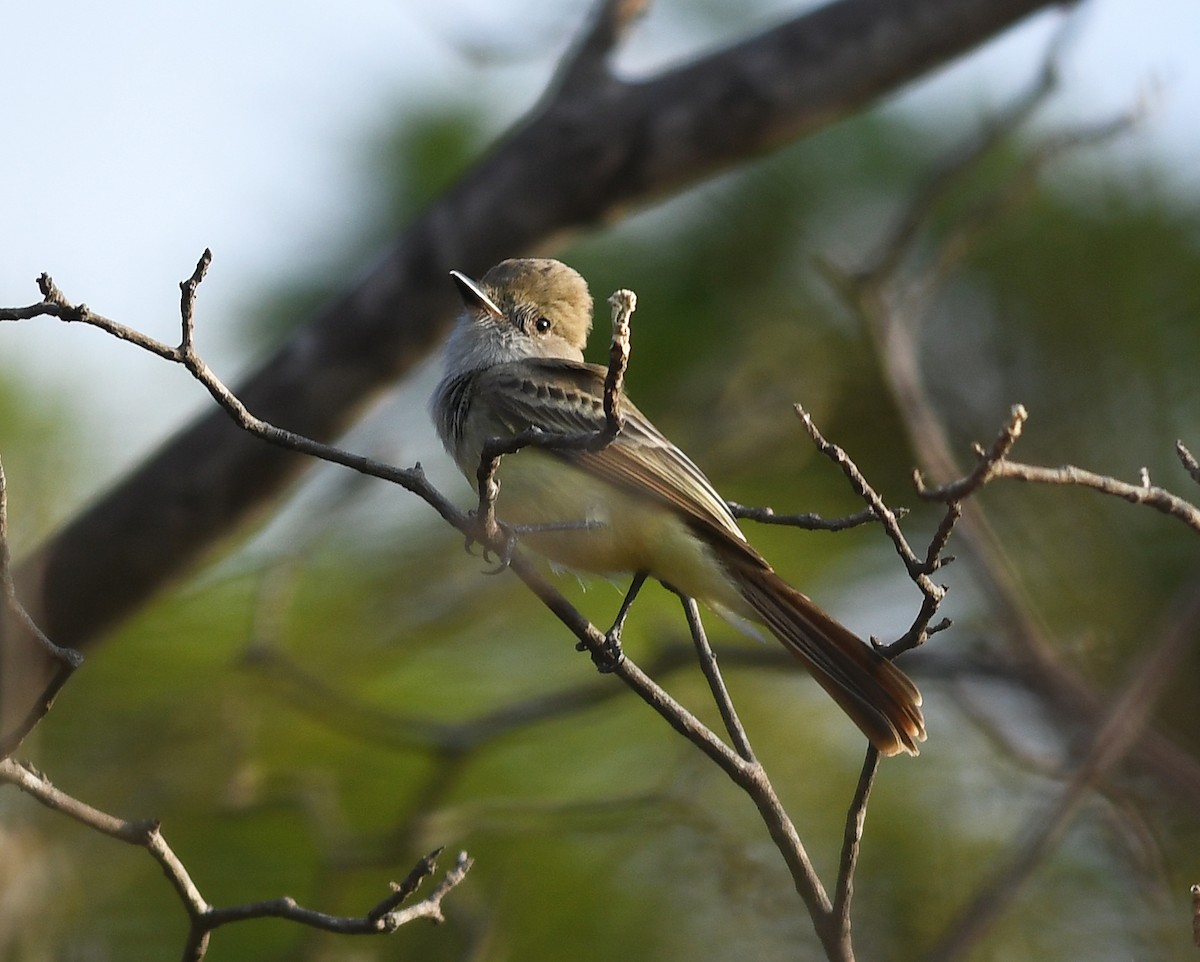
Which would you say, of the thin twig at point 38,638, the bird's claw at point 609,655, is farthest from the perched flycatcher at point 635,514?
the thin twig at point 38,638

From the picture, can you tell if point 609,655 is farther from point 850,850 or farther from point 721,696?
point 850,850

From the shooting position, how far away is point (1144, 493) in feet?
8.57

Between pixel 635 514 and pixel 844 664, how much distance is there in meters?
0.74

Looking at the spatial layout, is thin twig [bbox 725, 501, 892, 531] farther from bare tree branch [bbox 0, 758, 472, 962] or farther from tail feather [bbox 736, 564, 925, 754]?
bare tree branch [bbox 0, 758, 472, 962]

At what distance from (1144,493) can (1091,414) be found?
256 centimetres

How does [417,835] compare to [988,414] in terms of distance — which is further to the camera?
[988,414]

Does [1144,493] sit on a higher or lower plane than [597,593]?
lower

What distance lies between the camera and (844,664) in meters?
3.67

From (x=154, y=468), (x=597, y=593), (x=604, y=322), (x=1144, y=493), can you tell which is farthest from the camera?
(x=604, y=322)

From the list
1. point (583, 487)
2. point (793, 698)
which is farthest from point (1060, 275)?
point (583, 487)

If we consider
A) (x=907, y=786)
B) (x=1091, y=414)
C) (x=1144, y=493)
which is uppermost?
(x=1091, y=414)

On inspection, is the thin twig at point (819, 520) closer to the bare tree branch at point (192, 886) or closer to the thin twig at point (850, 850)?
the thin twig at point (850, 850)

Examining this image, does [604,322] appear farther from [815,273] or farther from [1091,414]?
[1091,414]

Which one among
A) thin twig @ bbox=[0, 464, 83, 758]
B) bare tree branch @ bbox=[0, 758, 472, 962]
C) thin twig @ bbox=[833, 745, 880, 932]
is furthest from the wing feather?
thin twig @ bbox=[0, 464, 83, 758]
